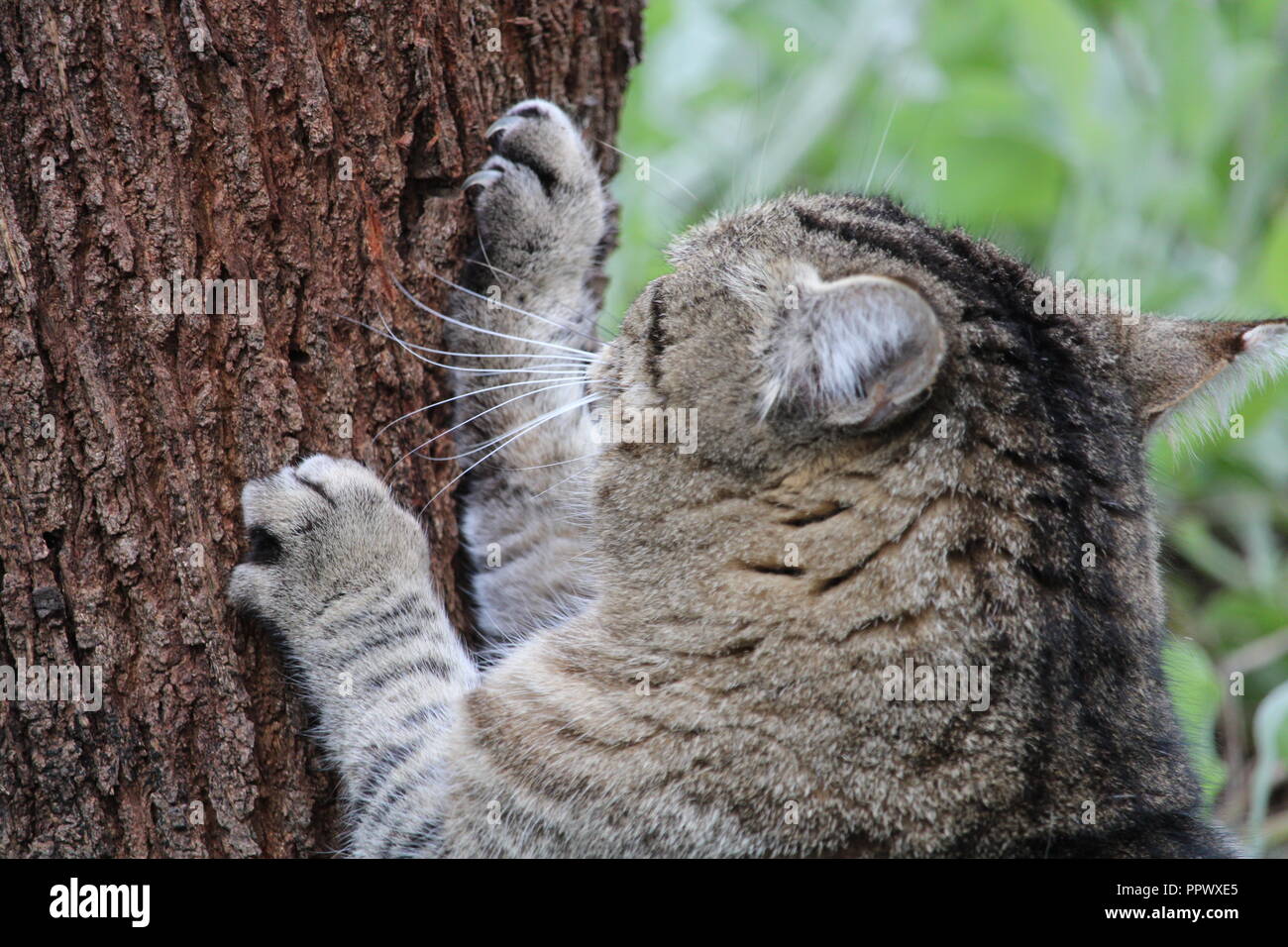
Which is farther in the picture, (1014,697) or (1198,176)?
(1198,176)

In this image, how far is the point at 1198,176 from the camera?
6031 millimetres

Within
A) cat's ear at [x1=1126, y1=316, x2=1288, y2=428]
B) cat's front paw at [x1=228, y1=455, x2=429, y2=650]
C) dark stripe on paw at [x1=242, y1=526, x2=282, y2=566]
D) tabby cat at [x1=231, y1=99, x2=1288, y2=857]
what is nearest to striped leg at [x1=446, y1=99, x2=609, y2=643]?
tabby cat at [x1=231, y1=99, x2=1288, y2=857]

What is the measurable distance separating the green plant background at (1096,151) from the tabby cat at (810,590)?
2.13 meters

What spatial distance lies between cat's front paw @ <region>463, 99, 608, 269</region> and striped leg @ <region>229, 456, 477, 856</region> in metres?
0.82

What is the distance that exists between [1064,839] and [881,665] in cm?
56

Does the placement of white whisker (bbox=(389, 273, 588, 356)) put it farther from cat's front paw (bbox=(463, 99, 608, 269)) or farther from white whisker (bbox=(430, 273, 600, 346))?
cat's front paw (bbox=(463, 99, 608, 269))

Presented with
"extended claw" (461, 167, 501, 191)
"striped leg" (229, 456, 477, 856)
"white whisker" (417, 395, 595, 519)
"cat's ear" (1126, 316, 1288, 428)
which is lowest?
"striped leg" (229, 456, 477, 856)

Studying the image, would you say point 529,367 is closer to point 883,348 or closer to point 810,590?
point 810,590

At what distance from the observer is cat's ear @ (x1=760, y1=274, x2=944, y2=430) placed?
2361 mm

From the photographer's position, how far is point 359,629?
2.85m

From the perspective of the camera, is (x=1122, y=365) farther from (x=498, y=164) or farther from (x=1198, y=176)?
(x=1198, y=176)

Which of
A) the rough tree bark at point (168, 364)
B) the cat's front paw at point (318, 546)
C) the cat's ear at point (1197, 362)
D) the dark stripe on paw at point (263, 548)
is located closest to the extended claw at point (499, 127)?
the rough tree bark at point (168, 364)
